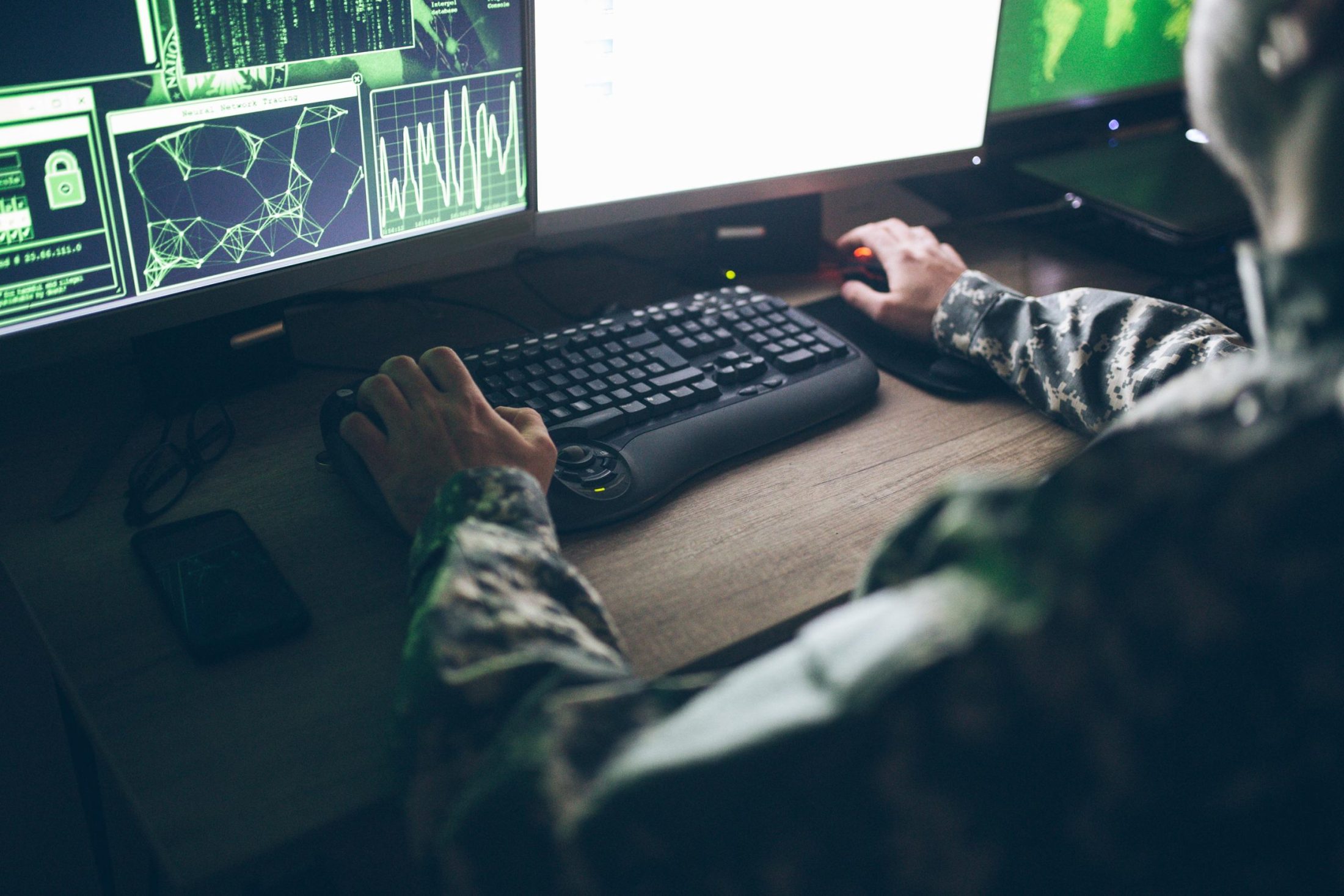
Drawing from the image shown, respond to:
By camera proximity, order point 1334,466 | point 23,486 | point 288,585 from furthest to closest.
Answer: point 23,486 < point 288,585 < point 1334,466

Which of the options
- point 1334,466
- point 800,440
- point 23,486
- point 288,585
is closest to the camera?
point 1334,466

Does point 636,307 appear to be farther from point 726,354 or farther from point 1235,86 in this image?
point 1235,86

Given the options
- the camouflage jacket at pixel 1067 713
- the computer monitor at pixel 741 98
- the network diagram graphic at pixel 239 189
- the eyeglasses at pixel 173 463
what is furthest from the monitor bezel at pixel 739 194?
the camouflage jacket at pixel 1067 713

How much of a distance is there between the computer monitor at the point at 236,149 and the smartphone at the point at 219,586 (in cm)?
18

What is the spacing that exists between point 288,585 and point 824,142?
2.55 feet

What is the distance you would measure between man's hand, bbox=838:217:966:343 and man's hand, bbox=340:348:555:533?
438mm

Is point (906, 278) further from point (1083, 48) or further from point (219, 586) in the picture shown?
point (219, 586)

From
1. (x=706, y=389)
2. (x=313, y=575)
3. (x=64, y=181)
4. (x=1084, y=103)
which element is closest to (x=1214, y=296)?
(x=1084, y=103)

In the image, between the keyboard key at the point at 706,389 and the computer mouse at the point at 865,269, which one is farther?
the computer mouse at the point at 865,269

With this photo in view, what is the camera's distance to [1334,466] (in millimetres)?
368

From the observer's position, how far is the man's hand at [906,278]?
1031mm

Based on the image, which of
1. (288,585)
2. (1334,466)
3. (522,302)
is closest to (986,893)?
(1334,466)

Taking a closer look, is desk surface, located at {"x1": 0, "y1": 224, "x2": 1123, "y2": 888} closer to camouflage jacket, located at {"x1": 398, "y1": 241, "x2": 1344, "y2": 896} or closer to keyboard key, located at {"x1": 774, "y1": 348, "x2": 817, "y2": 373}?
keyboard key, located at {"x1": 774, "y1": 348, "x2": 817, "y2": 373}

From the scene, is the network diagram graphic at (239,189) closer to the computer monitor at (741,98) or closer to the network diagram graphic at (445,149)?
the network diagram graphic at (445,149)
